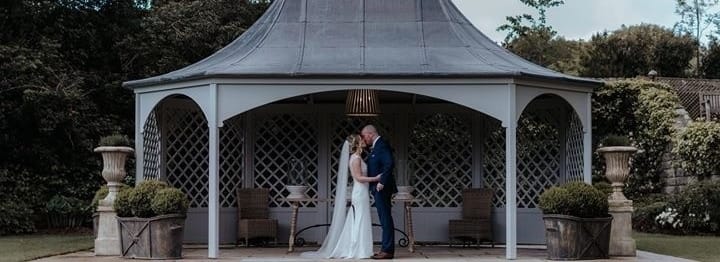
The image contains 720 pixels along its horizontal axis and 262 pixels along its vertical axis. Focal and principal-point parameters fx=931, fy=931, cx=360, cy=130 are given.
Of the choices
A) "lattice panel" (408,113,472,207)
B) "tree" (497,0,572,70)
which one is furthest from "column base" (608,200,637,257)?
"tree" (497,0,572,70)

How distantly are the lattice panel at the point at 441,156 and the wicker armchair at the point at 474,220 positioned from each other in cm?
48

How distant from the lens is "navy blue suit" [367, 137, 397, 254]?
9.79 m

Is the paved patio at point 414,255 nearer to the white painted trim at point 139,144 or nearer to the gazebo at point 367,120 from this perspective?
the gazebo at point 367,120

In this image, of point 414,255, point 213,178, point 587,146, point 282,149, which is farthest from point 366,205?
point 587,146

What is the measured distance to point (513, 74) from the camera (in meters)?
9.69

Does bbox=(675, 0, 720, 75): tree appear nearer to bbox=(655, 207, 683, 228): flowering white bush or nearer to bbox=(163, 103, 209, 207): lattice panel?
bbox=(655, 207, 683, 228): flowering white bush

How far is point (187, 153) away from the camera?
12.0m

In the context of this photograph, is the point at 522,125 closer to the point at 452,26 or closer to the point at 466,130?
the point at 466,130

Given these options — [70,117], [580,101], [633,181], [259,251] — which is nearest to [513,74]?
[580,101]

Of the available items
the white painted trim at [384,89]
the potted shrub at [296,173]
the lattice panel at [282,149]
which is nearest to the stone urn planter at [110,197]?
the white painted trim at [384,89]

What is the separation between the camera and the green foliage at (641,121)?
713 inches

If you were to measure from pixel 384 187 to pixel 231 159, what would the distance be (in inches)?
122

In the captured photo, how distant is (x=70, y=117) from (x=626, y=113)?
1078 cm

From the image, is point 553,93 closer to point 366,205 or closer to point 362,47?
point 362,47
